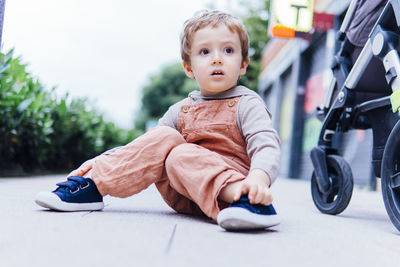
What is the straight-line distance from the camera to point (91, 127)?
6.22 metres

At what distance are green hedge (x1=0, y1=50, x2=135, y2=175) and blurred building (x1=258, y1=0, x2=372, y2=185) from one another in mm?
3904

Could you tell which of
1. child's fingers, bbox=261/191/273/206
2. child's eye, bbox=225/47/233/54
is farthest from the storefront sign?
child's fingers, bbox=261/191/273/206

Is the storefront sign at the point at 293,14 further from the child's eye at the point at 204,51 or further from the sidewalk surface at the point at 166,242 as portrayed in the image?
the sidewalk surface at the point at 166,242

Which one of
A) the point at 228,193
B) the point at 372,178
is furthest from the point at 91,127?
the point at 228,193

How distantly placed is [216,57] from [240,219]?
29.4 inches

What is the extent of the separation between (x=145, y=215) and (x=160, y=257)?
0.79m

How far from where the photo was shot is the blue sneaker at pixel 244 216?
1518mm

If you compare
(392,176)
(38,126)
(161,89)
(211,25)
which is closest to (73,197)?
(211,25)

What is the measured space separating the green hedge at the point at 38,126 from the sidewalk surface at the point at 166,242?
2.03 m

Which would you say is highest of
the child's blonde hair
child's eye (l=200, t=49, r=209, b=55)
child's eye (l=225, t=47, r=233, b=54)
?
the child's blonde hair

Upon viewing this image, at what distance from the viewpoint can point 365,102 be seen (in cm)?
236

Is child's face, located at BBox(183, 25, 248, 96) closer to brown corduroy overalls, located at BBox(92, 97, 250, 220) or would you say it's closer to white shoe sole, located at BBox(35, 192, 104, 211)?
brown corduroy overalls, located at BBox(92, 97, 250, 220)

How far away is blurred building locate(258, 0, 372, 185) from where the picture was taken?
7055 mm

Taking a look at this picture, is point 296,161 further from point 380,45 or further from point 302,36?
point 380,45
